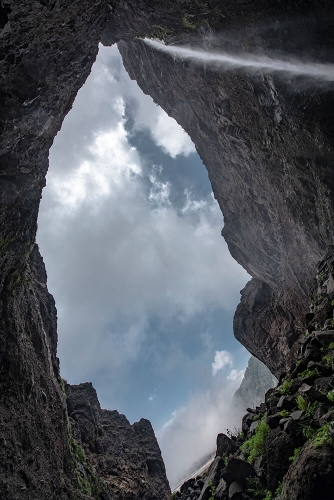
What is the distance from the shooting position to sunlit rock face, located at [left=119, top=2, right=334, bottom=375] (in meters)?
14.8

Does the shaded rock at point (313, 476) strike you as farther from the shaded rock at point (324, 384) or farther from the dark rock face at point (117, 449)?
the dark rock face at point (117, 449)

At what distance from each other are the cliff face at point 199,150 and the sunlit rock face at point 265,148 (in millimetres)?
97

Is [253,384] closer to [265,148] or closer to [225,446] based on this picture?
[265,148]

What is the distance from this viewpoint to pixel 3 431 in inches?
321

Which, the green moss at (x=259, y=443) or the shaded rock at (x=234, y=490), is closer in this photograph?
the shaded rock at (x=234, y=490)

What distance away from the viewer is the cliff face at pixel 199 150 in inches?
371

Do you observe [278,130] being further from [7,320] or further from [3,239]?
[7,320]

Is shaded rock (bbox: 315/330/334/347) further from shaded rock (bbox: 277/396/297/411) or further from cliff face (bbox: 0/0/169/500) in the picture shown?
cliff face (bbox: 0/0/169/500)

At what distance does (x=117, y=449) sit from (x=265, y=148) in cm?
2114

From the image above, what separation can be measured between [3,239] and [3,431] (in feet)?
17.7

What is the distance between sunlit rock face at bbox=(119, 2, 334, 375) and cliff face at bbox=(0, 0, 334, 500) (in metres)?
0.10

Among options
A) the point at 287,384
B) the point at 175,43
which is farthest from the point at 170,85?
the point at 287,384

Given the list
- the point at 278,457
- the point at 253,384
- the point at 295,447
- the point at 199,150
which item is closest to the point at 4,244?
the point at 278,457

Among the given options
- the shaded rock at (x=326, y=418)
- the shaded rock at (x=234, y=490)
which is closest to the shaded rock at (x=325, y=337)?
the shaded rock at (x=326, y=418)
